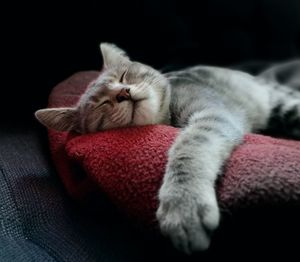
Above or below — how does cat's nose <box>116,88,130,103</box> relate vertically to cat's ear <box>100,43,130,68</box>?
below

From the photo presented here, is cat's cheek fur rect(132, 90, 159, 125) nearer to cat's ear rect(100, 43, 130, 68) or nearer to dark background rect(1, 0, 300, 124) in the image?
cat's ear rect(100, 43, 130, 68)

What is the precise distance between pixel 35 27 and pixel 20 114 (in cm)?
32

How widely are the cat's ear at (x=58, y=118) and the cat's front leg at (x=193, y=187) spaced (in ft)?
1.05

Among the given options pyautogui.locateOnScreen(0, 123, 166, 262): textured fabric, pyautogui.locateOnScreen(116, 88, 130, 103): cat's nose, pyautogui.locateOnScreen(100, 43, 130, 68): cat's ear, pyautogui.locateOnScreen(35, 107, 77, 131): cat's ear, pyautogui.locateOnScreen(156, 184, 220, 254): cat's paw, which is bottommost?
pyautogui.locateOnScreen(0, 123, 166, 262): textured fabric

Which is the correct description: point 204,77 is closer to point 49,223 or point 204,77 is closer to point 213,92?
point 213,92

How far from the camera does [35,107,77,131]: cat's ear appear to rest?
1031 millimetres

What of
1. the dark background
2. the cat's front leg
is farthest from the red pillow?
the dark background

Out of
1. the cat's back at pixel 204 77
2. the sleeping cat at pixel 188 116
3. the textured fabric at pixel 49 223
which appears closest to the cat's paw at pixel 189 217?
the sleeping cat at pixel 188 116

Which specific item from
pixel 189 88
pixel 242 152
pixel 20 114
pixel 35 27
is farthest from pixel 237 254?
pixel 35 27

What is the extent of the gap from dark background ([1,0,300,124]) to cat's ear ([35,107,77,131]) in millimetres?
226

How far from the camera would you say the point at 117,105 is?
3.33 feet

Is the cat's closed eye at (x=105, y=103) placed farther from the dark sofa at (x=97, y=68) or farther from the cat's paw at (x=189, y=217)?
the cat's paw at (x=189, y=217)

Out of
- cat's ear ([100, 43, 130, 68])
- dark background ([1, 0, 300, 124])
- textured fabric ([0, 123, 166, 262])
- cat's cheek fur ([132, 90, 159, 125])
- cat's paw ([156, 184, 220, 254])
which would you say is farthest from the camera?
dark background ([1, 0, 300, 124])

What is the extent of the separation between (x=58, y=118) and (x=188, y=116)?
315 millimetres
